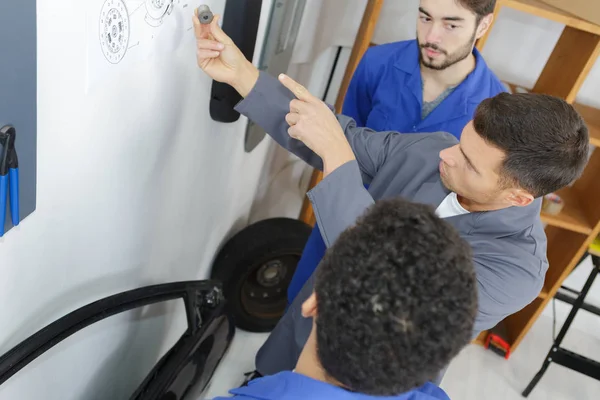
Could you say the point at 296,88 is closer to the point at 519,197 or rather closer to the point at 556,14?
the point at 519,197

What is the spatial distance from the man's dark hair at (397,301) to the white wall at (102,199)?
17.7 inches

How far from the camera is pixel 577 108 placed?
6.98 feet

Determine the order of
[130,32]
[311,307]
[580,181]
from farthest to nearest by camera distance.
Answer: [580,181]
[130,32]
[311,307]

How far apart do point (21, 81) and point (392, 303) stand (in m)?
0.51

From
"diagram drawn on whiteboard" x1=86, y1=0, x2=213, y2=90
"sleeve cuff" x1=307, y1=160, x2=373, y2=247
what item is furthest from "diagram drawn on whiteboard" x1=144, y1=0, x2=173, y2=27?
"sleeve cuff" x1=307, y1=160, x2=373, y2=247

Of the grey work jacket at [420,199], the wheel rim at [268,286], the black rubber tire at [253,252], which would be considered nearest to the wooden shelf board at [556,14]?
the grey work jacket at [420,199]

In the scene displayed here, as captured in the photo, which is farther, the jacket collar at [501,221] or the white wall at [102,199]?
the jacket collar at [501,221]

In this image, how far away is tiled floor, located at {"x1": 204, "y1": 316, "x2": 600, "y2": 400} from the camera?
7.01ft

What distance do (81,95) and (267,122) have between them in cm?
45

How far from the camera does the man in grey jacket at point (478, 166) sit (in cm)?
91

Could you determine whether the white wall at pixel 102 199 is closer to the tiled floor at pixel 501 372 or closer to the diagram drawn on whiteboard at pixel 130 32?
the diagram drawn on whiteboard at pixel 130 32

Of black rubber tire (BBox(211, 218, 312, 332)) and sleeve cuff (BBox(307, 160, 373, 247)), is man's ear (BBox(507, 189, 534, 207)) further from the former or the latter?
black rubber tire (BBox(211, 218, 312, 332))

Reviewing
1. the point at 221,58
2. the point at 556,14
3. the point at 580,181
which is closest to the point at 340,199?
the point at 221,58

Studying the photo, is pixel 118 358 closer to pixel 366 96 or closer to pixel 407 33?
pixel 366 96
